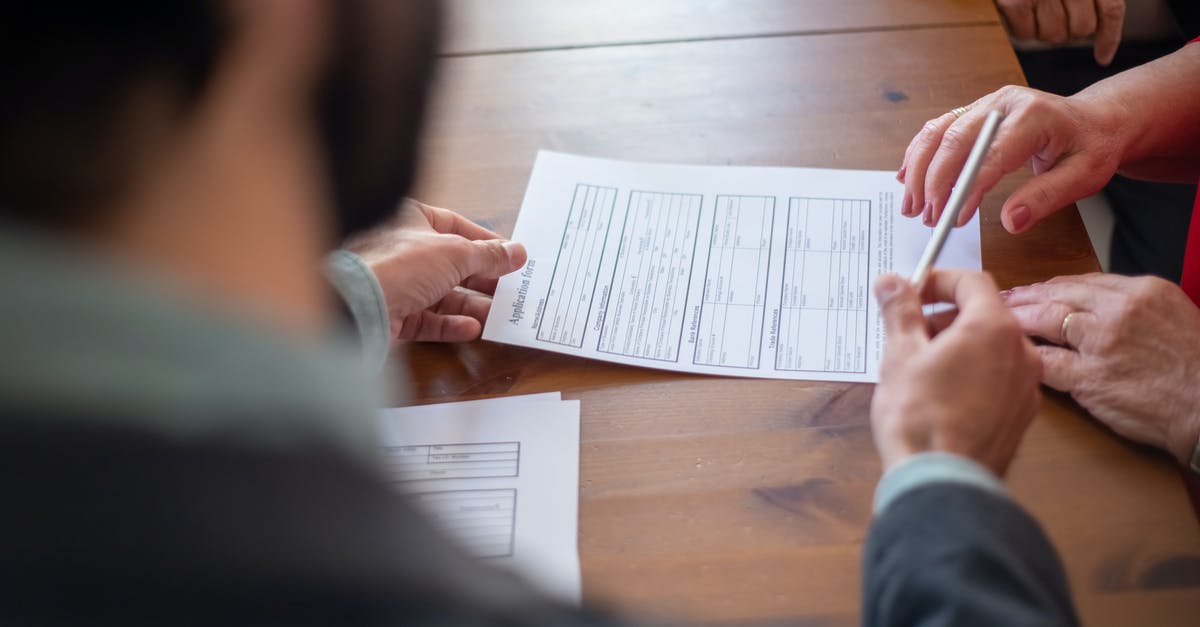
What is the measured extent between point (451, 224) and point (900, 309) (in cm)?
41

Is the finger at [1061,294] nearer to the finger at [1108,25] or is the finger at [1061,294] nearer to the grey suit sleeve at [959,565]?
the grey suit sleeve at [959,565]

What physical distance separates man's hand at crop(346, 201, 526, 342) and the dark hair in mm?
487

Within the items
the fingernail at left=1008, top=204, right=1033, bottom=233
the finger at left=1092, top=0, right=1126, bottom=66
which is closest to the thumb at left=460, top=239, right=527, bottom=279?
the fingernail at left=1008, top=204, right=1033, bottom=233

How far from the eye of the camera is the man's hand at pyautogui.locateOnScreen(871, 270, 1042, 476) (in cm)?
58

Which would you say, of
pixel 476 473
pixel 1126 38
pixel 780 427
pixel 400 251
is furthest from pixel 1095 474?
pixel 1126 38

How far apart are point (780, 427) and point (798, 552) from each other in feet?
0.36

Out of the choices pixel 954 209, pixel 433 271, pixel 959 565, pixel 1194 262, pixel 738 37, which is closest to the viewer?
pixel 959 565

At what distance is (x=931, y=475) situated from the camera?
21.5 inches

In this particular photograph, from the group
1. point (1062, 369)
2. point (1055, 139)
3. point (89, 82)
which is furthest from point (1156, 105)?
point (89, 82)

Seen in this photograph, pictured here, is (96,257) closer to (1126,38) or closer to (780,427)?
(780,427)

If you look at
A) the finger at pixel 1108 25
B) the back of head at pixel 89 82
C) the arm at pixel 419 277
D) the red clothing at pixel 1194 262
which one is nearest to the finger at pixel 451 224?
the arm at pixel 419 277

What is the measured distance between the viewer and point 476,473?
2.31 feet

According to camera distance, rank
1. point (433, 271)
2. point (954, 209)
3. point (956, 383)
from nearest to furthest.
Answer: point (956, 383)
point (954, 209)
point (433, 271)

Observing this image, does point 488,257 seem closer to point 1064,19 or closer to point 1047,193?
point 1047,193
